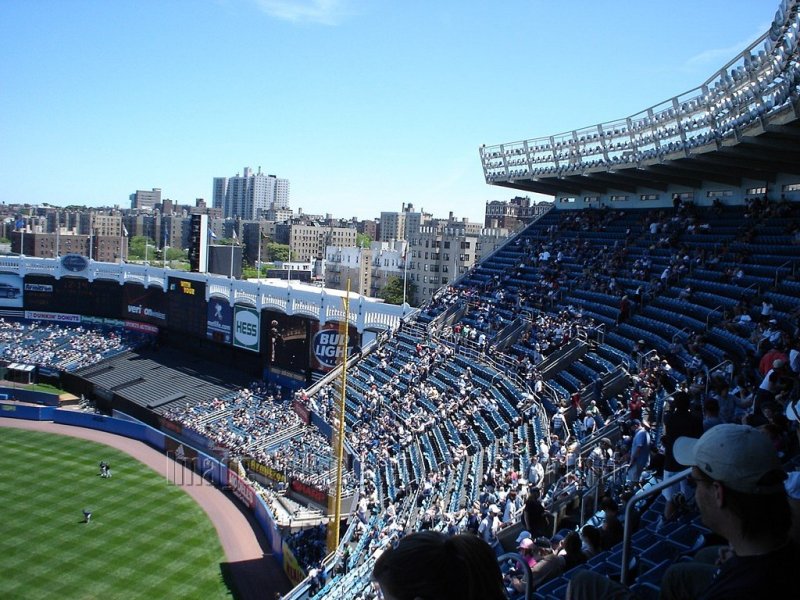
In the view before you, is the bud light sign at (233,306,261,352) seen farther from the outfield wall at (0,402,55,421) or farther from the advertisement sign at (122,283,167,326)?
the outfield wall at (0,402,55,421)

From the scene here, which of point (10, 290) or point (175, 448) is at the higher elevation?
point (10, 290)

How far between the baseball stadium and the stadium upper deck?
0.09 metres

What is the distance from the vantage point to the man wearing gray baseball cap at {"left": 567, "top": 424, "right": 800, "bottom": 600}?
2.26 meters

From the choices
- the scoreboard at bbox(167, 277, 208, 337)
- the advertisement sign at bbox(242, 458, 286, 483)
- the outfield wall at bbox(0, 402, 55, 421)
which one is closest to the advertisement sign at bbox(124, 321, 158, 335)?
the scoreboard at bbox(167, 277, 208, 337)

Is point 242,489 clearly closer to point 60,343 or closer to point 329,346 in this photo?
point 329,346

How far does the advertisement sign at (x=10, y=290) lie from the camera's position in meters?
48.7

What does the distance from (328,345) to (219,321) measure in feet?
29.7

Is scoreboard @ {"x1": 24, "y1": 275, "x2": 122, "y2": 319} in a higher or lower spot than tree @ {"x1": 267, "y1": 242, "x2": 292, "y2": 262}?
lower

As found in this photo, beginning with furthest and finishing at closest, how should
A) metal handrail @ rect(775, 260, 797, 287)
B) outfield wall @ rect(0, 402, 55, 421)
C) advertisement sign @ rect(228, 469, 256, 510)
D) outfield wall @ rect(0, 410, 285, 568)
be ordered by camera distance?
1. outfield wall @ rect(0, 402, 55, 421)
2. advertisement sign @ rect(228, 469, 256, 510)
3. outfield wall @ rect(0, 410, 285, 568)
4. metal handrail @ rect(775, 260, 797, 287)

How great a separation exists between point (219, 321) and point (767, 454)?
40.1m

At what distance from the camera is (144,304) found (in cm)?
4606

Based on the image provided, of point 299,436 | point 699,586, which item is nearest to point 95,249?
point 299,436

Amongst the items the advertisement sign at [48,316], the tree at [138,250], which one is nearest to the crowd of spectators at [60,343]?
the advertisement sign at [48,316]

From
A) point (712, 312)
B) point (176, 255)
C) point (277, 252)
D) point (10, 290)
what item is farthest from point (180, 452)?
point (176, 255)
